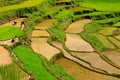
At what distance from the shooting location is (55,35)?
1680 cm

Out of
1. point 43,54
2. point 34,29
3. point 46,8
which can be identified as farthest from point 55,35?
point 46,8

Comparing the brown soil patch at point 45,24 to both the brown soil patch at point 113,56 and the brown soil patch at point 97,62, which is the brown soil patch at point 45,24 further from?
the brown soil patch at point 113,56

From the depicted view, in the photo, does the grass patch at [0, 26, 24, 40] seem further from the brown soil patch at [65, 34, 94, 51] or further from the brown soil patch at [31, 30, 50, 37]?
the brown soil patch at [65, 34, 94, 51]

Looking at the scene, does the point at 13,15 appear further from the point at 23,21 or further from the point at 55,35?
the point at 55,35

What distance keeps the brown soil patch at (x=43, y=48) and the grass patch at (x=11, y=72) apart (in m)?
2.36

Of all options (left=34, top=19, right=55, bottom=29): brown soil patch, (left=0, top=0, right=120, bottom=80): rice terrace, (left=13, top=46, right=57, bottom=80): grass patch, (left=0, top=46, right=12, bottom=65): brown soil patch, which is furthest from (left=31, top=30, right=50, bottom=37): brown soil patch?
(left=0, top=46, right=12, bottom=65): brown soil patch

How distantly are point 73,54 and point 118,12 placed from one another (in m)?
8.29

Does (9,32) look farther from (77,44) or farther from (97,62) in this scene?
(97,62)

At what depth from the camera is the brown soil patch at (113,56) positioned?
1418 cm

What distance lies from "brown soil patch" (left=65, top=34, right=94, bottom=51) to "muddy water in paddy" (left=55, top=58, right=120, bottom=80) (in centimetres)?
151

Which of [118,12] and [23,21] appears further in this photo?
[118,12]

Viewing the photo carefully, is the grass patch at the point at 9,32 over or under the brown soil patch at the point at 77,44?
over

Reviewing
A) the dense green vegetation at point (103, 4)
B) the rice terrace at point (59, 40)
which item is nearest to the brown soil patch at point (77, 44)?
the rice terrace at point (59, 40)

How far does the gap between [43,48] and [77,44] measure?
1979 millimetres
